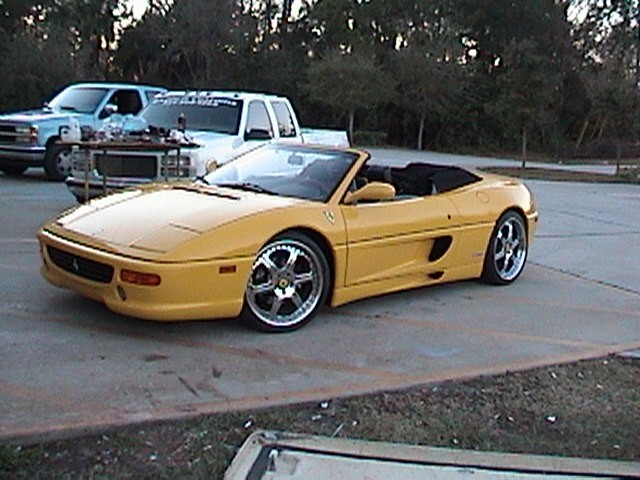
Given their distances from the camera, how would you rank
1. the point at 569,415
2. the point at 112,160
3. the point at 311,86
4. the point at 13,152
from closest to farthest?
the point at 569,415
the point at 112,160
the point at 13,152
the point at 311,86

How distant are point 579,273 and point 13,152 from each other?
32.4ft

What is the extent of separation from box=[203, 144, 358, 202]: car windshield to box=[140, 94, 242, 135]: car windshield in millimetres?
4313

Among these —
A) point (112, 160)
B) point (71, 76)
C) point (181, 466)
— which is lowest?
point (181, 466)

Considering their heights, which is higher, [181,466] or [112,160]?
[112,160]

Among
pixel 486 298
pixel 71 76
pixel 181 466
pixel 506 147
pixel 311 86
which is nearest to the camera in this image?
pixel 181 466

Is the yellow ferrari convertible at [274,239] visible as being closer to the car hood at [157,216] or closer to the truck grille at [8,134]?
the car hood at [157,216]

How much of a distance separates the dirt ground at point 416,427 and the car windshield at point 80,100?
11.2 m

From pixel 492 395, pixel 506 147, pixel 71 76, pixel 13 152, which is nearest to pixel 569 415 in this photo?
pixel 492 395

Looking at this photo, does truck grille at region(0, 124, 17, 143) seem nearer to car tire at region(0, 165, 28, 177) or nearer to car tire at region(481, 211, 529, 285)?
car tire at region(0, 165, 28, 177)

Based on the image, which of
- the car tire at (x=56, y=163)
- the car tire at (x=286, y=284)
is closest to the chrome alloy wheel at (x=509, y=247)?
the car tire at (x=286, y=284)

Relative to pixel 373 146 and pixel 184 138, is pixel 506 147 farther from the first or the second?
pixel 184 138

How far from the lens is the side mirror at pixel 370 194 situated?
549 cm

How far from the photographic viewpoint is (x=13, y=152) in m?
13.1

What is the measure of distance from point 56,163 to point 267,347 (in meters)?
9.74
